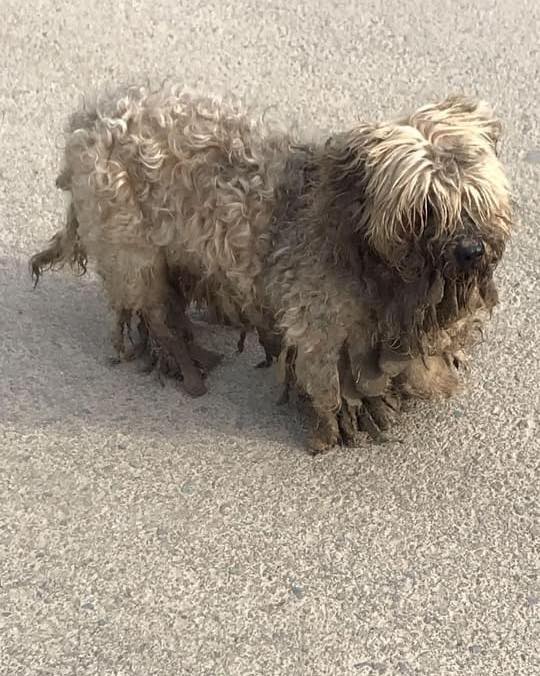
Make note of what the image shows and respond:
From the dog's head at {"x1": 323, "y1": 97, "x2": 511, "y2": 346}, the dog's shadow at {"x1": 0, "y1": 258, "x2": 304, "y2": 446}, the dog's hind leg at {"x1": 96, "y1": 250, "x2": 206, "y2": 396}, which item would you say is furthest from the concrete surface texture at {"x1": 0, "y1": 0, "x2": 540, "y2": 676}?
the dog's head at {"x1": 323, "y1": 97, "x2": 511, "y2": 346}

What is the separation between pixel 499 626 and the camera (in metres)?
2.99

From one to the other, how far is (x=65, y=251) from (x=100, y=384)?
553mm

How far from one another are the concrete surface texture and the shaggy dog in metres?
0.20

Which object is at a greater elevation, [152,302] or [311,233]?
[311,233]

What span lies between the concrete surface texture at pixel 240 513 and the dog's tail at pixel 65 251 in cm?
21

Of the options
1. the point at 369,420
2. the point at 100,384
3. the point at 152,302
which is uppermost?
the point at 152,302

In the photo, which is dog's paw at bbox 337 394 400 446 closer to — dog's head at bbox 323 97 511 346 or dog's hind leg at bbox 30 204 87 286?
dog's head at bbox 323 97 511 346

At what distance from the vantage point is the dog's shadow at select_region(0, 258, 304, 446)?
3711 mm

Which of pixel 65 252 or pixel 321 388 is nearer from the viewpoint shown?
pixel 321 388

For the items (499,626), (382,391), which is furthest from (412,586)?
(382,391)

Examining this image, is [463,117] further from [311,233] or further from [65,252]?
[65,252]

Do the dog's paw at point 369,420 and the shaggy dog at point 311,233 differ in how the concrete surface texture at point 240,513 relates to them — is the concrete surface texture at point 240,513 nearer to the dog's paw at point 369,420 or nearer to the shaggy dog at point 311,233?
the dog's paw at point 369,420

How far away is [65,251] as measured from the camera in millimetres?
3971

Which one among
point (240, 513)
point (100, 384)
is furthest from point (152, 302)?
point (240, 513)
